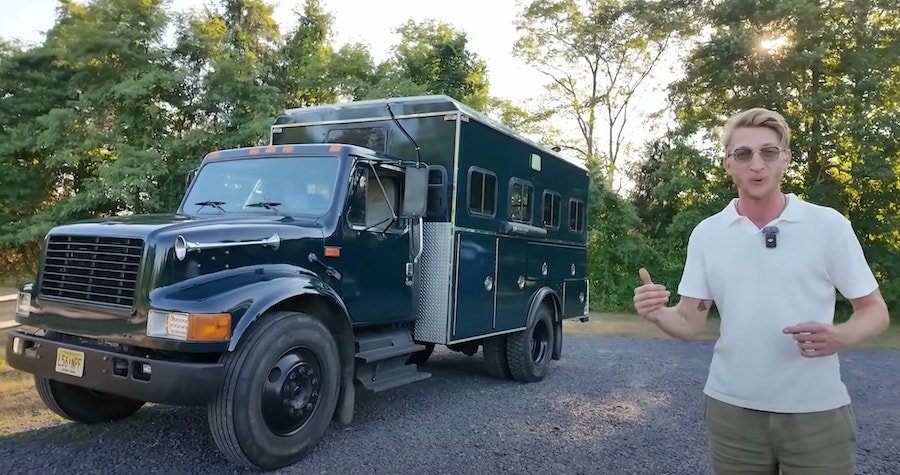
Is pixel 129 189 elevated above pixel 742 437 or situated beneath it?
elevated above

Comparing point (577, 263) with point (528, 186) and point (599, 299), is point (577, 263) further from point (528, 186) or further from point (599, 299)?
point (599, 299)

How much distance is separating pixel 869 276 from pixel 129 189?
16541 mm

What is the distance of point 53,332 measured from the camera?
14.3 feet

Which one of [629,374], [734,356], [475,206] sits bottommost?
[629,374]

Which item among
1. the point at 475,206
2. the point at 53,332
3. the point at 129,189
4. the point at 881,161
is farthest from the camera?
the point at 129,189

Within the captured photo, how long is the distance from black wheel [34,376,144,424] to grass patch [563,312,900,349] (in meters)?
8.58

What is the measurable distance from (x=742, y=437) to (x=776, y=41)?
16.7 metres

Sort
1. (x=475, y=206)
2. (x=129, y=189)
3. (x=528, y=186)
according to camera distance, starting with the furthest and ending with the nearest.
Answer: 1. (x=129, y=189)
2. (x=528, y=186)
3. (x=475, y=206)

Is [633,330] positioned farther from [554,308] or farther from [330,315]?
[330,315]

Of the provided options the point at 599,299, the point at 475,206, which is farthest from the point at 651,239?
the point at 475,206

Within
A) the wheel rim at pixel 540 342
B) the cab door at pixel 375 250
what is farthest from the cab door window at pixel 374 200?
the wheel rim at pixel 540 342

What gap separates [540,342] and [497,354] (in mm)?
815

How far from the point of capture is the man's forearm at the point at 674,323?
2.25 metres

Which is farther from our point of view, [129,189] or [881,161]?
[129,189]
